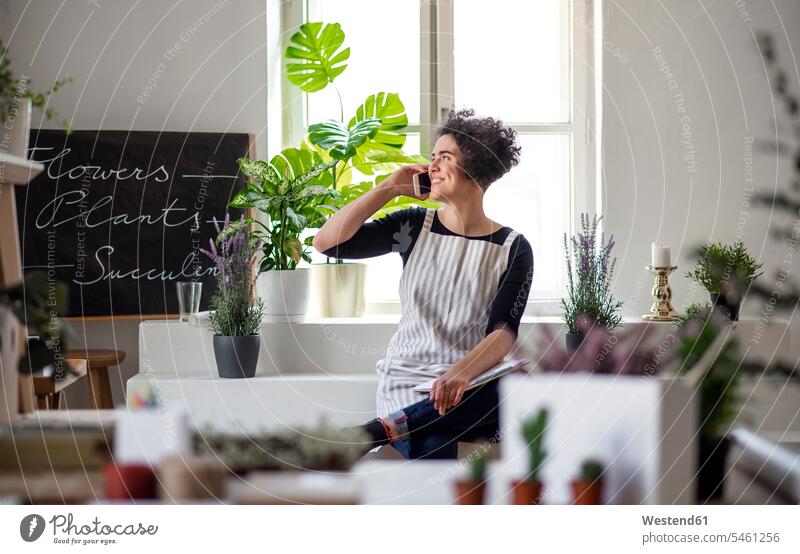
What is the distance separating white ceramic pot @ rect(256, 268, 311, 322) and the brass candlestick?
46 cm

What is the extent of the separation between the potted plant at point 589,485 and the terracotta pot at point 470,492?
82 millimetres

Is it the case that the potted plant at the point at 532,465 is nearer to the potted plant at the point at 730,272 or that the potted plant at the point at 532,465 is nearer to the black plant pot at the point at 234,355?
the potted plant at the point at 730,272

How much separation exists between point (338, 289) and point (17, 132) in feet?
1.65

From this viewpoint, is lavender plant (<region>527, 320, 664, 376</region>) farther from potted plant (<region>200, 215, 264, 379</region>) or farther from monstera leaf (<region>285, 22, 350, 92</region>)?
monstera leaf (<region>285, 22, 350, 92</region>)

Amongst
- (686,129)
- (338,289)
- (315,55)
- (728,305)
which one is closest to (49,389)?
(338,289)

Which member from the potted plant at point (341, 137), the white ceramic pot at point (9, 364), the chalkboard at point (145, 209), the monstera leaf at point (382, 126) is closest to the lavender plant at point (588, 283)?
the potted plant at point (341, 137)

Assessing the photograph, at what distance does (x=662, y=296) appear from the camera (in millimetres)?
1012

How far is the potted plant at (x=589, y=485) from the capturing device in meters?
0.66

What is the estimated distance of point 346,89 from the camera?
1156 mm

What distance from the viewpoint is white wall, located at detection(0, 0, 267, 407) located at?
691 millimetres

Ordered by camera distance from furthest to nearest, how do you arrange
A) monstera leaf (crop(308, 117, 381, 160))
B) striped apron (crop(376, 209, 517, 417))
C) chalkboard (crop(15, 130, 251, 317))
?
monstera leaf (crop(308, 117, 381, 160)) → chalkboard (crop(15, 130, 251, 317)) → striped apron (crop(376, 209, 517, 417))

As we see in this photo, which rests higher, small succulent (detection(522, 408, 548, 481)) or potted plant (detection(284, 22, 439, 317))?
potted plant (detection(284, 22, 439, 317))

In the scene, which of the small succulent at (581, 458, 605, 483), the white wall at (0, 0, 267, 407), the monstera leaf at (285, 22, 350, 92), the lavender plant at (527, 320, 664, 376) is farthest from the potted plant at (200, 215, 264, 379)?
the small succulent at (581, 458, 605, 483)

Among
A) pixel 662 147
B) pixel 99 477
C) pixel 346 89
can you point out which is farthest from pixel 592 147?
pixel 99 477
